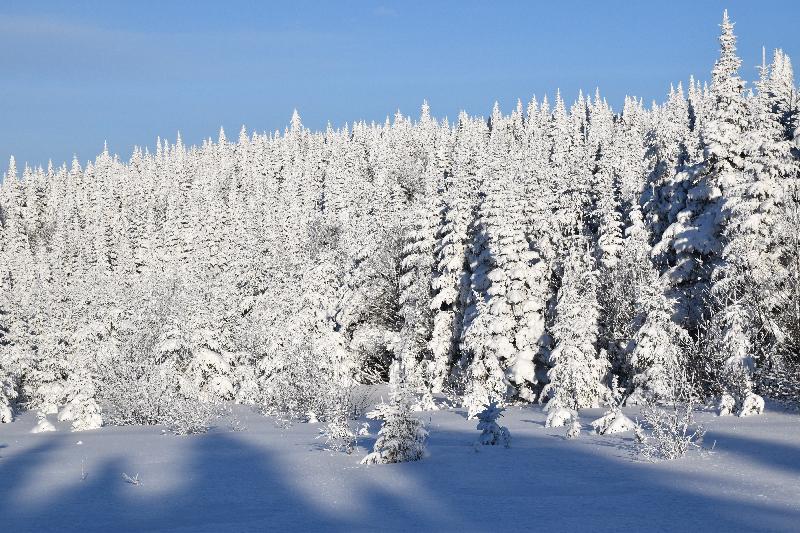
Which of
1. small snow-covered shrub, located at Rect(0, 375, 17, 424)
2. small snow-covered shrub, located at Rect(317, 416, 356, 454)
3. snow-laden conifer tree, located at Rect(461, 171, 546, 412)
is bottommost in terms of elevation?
small snow-covered shrub, located at Rect(0, 375, 17, 424)

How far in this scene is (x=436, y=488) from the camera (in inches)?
503

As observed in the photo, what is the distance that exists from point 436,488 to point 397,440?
Result: 8.58 ft

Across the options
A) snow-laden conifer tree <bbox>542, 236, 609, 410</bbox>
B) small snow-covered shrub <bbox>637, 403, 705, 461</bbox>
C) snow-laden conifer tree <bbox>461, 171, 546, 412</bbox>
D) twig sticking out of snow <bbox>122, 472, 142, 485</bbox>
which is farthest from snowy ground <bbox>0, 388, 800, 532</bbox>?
snow-laden conifer tree <bbox>461, 171, 546, 412</bbox>

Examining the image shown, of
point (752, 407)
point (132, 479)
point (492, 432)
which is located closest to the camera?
point (132, 479)

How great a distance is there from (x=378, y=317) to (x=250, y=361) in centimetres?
950

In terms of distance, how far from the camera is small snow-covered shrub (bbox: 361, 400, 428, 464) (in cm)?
1533

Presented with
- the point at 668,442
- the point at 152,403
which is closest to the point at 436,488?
the point at 668,442

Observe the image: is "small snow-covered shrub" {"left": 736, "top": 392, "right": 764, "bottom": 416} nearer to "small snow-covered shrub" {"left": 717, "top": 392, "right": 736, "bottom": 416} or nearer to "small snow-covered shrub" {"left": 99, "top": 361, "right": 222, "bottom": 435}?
"small snow-covered shrub" {"left": 717, "top": 392, "right": 736, "bottom": 416}

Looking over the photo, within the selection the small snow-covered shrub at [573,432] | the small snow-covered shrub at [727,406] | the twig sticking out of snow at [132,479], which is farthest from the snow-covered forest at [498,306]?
the twig sticking out of snow at [132,479]

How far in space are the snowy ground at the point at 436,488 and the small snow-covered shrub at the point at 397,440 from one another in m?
0.34

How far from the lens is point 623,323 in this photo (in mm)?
30812

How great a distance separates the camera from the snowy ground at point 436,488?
10.3 m

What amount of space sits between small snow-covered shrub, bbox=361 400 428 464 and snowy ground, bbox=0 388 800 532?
1.10 feet

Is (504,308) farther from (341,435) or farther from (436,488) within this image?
(436,488)
